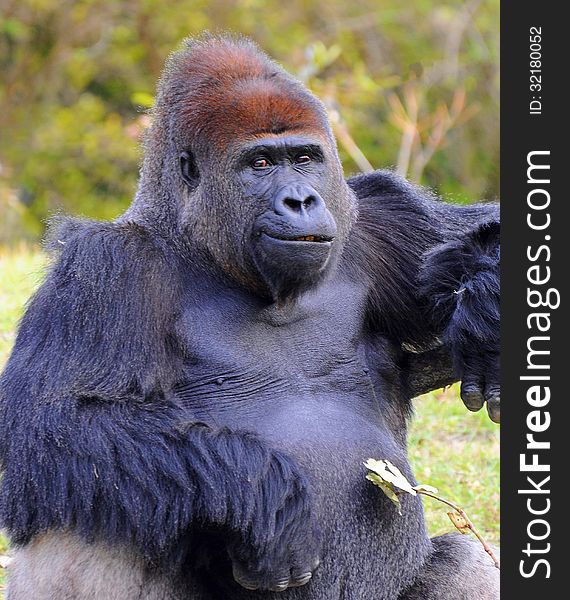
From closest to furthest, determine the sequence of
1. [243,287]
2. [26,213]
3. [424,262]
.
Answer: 1. [243,287]
2. [424,262]
3. [26,213]

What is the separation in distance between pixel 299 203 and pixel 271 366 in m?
0.58

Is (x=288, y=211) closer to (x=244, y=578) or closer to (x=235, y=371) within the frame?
(x=235, y=371)

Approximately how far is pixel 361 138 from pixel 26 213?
4.89 meters

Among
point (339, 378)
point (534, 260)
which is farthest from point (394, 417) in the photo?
point (534, 260)

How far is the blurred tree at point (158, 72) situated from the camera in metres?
15.5

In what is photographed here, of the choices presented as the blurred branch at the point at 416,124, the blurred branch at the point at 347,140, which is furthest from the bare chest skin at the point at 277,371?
the blurred branch at the point at 347,140

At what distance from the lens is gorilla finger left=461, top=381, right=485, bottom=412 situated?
387cm

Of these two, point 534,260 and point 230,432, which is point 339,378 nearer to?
point 230,432

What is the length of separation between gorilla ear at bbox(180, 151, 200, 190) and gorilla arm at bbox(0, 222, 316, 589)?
472 millimetres

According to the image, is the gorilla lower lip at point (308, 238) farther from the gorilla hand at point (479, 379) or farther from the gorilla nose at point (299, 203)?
the gorilla hand at point (479, 379)

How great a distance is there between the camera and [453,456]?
5.97 m

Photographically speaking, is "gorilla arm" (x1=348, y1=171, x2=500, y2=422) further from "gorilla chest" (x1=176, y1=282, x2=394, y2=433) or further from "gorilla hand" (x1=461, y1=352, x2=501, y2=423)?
"gorilla chest" (x1=176, y1=282, x2=394, y2=433)

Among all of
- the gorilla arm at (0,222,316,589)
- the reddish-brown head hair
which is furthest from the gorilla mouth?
the gorilla arm at (0,222,316,589)

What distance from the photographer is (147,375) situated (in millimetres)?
3643
